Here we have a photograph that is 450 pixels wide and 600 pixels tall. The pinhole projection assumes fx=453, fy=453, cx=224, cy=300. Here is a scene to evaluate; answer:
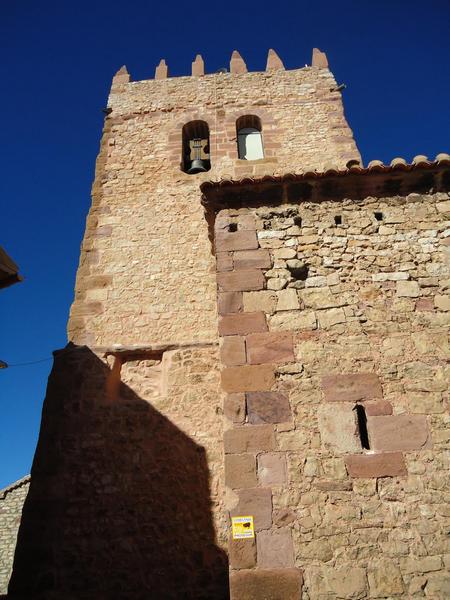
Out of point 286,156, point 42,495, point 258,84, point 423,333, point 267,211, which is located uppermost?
point 258,84

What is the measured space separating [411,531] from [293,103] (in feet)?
30.1

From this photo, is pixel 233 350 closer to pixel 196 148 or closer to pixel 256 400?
pixel 256 400

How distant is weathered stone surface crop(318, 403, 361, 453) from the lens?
3.71 meters

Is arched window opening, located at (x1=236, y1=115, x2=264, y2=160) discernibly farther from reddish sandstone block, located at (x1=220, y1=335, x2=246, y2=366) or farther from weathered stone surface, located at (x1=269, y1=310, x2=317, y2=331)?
reddish sandstone block, located at (x1=220, y1=335, x2=246, y2=366)

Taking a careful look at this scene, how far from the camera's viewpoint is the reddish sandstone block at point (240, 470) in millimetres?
3631

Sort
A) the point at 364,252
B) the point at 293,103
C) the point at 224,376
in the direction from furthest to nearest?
the point at 293,103 → the point at 364,252 → the point at 224,376

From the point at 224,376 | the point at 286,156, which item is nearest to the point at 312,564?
the point at 224,376

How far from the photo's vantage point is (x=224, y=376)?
13.4 ft

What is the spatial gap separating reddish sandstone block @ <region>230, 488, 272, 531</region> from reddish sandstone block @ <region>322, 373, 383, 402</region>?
95cm

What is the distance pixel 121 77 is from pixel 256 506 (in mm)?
11071

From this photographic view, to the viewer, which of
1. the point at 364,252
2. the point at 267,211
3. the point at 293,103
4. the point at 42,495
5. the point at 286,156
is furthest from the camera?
the point at 293,103

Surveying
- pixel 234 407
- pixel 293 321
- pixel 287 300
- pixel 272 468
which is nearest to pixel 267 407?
pixel 234 407

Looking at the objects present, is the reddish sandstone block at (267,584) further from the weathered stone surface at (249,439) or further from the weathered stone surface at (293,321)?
the weathered stone surface at (293,321)

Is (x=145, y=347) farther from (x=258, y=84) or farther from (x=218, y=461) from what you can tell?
(x=258, y=84)
